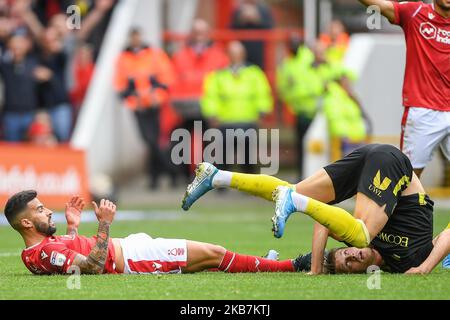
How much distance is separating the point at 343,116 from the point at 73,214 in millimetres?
9980

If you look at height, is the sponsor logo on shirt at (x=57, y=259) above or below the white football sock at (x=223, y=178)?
below

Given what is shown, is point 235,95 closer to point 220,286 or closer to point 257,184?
point 257,184

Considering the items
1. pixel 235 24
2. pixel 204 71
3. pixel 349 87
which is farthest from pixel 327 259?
pixel 235 24

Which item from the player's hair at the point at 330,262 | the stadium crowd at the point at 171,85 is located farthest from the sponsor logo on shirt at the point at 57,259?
the stadium crowd at the point at 171,85

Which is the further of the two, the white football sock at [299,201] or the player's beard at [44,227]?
the player's beard at [44,227]

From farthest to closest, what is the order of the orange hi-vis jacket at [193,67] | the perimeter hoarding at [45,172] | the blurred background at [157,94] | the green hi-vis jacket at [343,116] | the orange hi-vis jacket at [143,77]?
1. the orange hi-vis jacket at [193,67]
2. the orange hi-vis jacket at [143,77]
3. the blurred background at [157,94]
4. the green hi-vis jacket at [343,116]
5. the perimeter hoarding at [45,172]

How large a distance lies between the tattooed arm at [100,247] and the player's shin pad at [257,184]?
111 centimetres

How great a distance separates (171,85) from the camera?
20969 millimetres

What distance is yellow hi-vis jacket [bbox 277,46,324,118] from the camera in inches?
784

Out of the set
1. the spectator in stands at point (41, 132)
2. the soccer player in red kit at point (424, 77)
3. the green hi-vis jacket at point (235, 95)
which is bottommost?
the spectator in stands at point (41, 132)

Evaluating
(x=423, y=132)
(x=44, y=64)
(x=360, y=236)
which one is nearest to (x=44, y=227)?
(x=360, y=236)

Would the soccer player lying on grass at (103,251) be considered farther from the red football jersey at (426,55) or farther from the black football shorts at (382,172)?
the red football jersey at (426,55)

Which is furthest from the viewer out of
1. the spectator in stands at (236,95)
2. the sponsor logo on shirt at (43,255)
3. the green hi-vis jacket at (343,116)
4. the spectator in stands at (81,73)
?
the spectator in stands at (81,73)

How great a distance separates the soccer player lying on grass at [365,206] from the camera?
879cm
